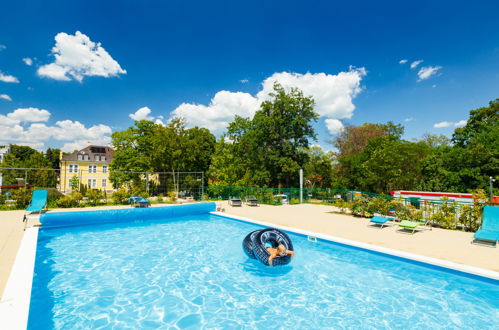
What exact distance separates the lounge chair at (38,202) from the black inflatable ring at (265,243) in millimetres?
10806

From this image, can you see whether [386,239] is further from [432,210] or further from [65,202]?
[65,202]

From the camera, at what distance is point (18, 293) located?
13.5ft

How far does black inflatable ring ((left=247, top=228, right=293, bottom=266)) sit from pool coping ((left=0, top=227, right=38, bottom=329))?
15.8ft

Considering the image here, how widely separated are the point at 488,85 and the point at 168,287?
36741 mm

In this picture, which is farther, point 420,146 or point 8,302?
point 420,146

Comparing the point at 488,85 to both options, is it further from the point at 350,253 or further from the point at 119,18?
the point at 119,18

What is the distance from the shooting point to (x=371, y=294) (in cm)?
542

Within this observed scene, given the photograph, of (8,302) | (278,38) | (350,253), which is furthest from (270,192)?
(8,302)

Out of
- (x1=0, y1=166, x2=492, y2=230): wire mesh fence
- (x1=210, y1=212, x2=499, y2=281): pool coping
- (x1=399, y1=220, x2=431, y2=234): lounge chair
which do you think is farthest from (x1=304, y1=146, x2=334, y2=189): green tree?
(x1=210, y1=212, x2=499, y2=281): pool coping

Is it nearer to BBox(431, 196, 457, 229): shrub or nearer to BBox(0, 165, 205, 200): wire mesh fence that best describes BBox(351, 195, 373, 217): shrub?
BBox(431, 196, 457, 229): shrub

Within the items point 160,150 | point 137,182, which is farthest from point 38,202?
point 160,150

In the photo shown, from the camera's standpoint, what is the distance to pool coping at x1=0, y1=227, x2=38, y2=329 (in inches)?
136

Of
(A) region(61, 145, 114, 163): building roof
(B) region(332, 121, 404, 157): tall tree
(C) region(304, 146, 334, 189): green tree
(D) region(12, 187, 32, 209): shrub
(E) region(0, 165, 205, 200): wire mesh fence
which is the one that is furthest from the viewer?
(A) region(61, 145, 114, 163): building roof

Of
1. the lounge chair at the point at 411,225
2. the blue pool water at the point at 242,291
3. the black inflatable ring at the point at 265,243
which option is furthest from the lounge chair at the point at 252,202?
the black inflatable ring at the point at 265,243
